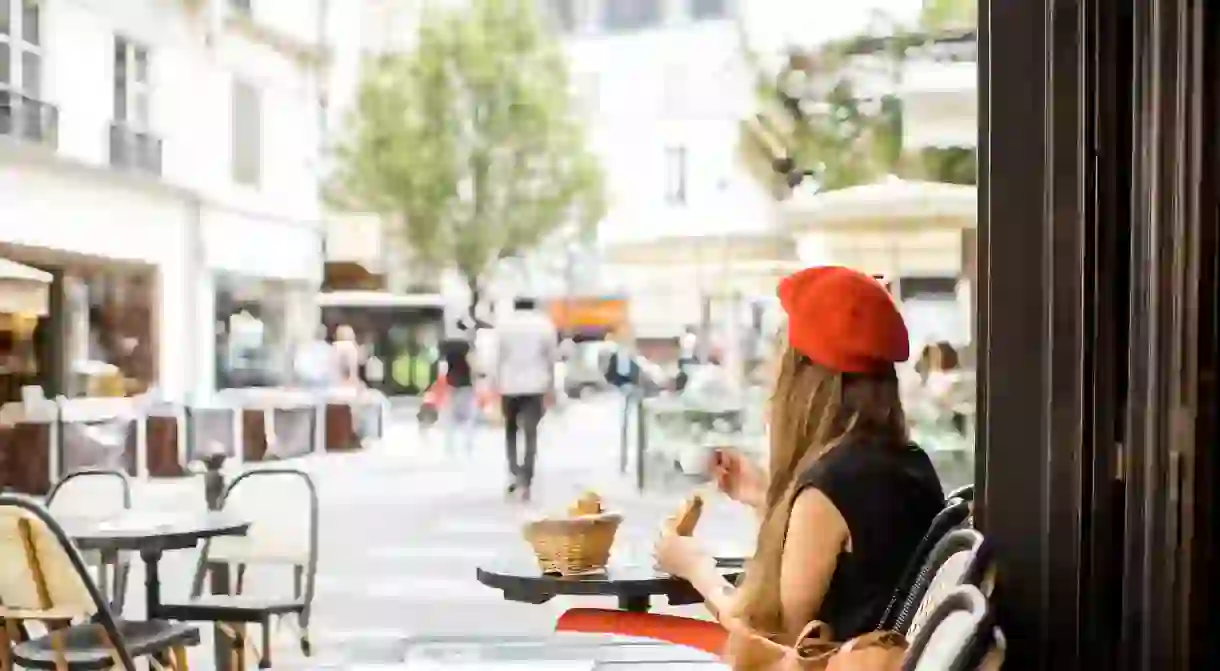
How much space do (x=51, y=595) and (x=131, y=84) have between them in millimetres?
3599

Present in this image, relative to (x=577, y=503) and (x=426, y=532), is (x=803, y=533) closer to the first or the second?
(x=577, y=503)

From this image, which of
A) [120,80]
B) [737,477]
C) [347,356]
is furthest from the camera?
[347,356]

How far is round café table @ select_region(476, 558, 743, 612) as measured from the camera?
2.50m

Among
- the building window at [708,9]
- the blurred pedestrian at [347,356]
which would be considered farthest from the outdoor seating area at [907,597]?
the blurred pedestrian at [347,356]

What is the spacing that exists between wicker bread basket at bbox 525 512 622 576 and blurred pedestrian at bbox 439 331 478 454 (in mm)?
4617

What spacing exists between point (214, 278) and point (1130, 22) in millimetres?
6791

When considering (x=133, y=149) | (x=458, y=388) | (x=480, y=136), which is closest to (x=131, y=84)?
(x=133, y=149)

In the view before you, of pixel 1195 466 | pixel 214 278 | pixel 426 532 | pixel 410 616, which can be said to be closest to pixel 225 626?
pixel 410 616

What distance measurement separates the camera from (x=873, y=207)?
18.5 feet

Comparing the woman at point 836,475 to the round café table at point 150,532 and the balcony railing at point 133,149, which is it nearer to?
the round café table at point 150,532

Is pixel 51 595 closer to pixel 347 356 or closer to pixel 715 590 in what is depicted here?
pixel 715 590

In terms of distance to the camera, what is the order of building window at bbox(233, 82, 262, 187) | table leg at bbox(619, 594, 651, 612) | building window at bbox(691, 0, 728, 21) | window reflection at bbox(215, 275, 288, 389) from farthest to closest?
building window at bbox(233, 82, 262, 187) → building window at bbox(691, 0, 728, 21) → window reflection at bbox(215, 275, 288, 389) → table leg at bbox(619, 594, 651, 612)

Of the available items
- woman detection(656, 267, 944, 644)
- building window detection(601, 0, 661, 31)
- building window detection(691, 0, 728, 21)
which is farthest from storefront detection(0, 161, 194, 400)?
woman detection(656, 267, 944, 644)

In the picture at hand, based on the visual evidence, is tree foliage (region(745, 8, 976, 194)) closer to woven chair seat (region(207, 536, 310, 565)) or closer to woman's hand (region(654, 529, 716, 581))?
woven chair seat (region(207, 536, 310, 565))
